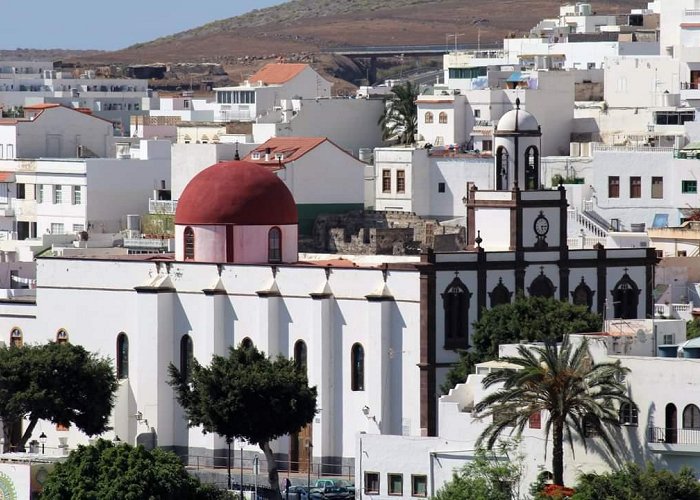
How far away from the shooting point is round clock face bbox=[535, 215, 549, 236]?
303 feet

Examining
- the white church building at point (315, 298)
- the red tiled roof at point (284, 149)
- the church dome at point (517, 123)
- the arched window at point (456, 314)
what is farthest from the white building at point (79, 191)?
the arched window at point (456, 314)

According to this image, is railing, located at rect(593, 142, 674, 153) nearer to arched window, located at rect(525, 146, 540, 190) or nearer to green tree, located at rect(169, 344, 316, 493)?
arched window, located at rect(525, 146, 540, 190)

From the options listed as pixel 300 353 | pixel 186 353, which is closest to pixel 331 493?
pixel 300 353

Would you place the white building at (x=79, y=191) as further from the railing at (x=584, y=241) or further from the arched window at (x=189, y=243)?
the arched window at (x=189, y=243)

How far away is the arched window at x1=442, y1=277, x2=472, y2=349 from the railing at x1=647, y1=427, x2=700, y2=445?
14721mm

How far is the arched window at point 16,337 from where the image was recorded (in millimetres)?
98137

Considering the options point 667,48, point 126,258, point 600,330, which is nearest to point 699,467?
point 600,330

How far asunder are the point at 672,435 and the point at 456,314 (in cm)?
1572

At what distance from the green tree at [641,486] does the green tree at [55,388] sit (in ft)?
75.7

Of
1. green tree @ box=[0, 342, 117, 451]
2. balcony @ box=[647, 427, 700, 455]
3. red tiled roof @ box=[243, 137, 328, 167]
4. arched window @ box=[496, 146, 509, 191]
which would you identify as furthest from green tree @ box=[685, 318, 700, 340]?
red tiled roof @ box=[243, 137, 328, 167]

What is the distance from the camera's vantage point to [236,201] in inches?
3765

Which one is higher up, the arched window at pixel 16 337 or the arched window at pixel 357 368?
the arched window at pixel 16 337

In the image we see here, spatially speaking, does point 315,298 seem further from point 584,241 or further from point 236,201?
point 584,241

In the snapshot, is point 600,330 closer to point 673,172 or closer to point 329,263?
point 329,263
